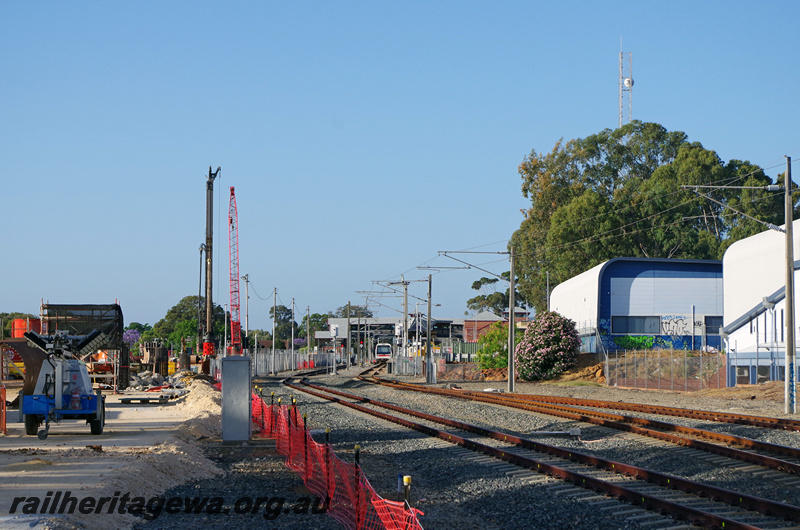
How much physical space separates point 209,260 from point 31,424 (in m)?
64.3

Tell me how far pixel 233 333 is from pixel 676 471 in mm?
104854

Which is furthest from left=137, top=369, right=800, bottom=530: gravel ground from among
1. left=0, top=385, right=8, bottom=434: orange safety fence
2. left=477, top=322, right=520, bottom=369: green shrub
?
left=477, top=322, right=520, bottom=369: green shrub

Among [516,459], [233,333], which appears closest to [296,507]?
[516,459]

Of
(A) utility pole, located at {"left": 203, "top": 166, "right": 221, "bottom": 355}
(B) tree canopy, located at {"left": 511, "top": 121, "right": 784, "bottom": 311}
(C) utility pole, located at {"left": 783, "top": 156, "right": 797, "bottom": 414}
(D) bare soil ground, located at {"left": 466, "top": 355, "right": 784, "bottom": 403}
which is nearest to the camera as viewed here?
(C) utility pole, located at {"left": 783, "top": 156, "right": 797, "bottom": 414}

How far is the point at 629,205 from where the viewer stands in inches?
Result: 3543

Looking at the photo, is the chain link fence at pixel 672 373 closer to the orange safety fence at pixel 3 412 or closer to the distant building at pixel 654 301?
the distant building at pixel 654 301

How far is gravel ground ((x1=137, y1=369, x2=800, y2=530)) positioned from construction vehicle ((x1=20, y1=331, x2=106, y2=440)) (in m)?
3.44

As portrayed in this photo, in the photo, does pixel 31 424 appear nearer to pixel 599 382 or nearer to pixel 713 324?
pixel 599 382

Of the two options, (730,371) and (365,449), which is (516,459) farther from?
(730,371)

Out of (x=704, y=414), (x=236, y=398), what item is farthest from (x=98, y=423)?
(x=704, y=414)

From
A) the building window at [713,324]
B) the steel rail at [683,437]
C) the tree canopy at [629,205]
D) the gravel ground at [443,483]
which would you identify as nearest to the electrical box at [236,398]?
the gravel ground at [443,483]

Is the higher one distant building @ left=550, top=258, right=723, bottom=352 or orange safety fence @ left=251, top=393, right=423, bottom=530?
distant building @ left=550, top=258, right=723, bottom=352

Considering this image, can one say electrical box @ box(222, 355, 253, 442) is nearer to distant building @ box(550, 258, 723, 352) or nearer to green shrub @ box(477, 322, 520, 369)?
green shrub @ box(477, 322, 520, 369)

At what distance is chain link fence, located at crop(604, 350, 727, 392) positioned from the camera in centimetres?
4512
